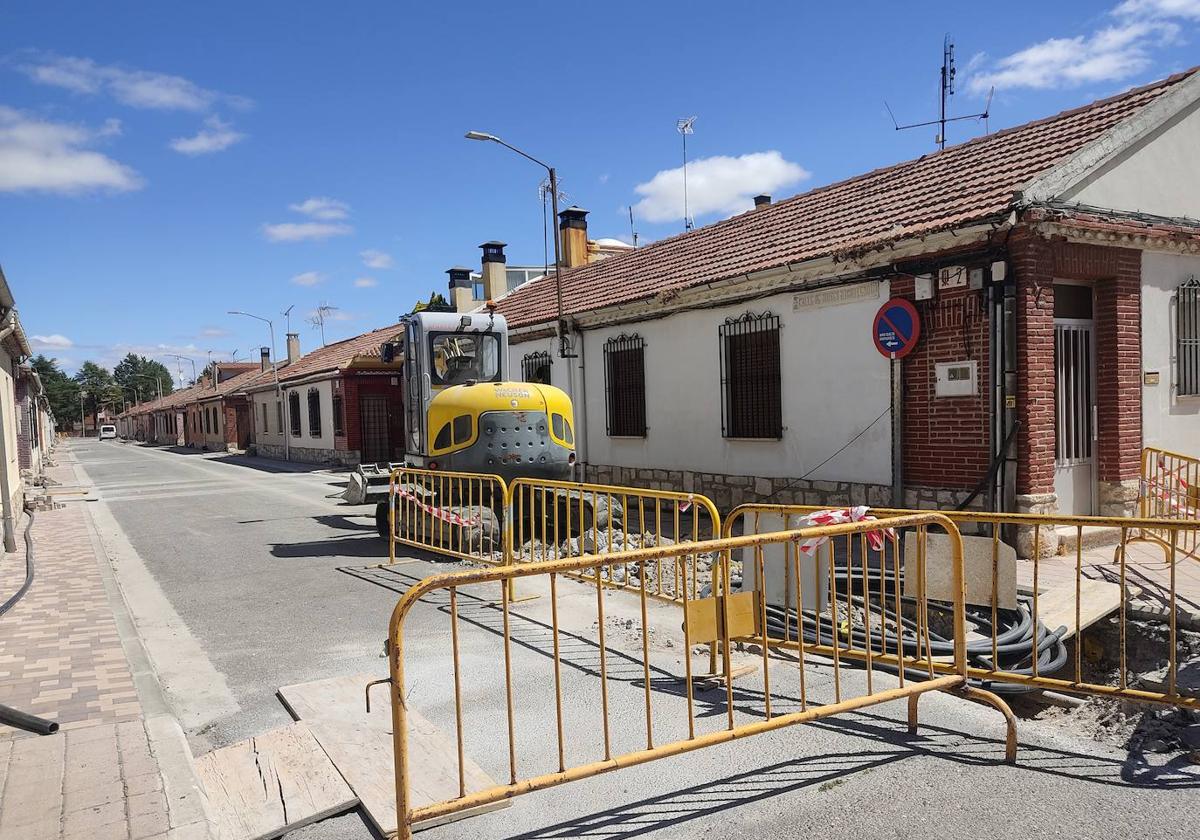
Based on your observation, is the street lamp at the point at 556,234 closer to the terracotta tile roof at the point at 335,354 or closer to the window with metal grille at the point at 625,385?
the window with metal grille at the point at 625,385

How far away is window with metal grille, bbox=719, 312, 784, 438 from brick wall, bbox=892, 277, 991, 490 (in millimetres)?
2086

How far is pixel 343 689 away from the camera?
16.0 ft

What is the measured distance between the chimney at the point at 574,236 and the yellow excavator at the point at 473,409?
39.9 feet

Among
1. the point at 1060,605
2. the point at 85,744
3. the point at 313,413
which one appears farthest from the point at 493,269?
the point at 85,744

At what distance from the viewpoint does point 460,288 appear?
90.1 feet

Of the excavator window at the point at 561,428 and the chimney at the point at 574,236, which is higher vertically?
the chimney at the point at 574,236

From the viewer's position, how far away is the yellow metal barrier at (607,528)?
20.3 ft

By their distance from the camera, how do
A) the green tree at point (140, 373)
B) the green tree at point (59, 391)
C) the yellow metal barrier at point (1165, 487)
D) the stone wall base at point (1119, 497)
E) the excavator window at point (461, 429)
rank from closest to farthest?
the yellow metal barrier at point (1165, 487)
the stone wall base at point (1119, 497)
the excavator window at point (461, 429)
the green tree at point (59, 391)
the green tree at point (140, 373)

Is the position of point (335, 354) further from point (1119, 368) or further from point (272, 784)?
point (272, 784)

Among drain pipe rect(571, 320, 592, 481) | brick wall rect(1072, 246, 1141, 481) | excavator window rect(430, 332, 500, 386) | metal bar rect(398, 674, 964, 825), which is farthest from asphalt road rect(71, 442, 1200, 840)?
drain pipe rect(571, 320, 592, 481)

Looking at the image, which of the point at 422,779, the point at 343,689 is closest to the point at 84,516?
the point at 343,689

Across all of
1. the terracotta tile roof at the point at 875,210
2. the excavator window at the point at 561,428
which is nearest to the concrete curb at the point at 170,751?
the excavator window at the point at 561,428

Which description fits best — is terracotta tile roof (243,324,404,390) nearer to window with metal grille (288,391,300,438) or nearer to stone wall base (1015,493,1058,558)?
window with metal grille (288,391,300,438)

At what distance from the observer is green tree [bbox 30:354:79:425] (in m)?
95.3
